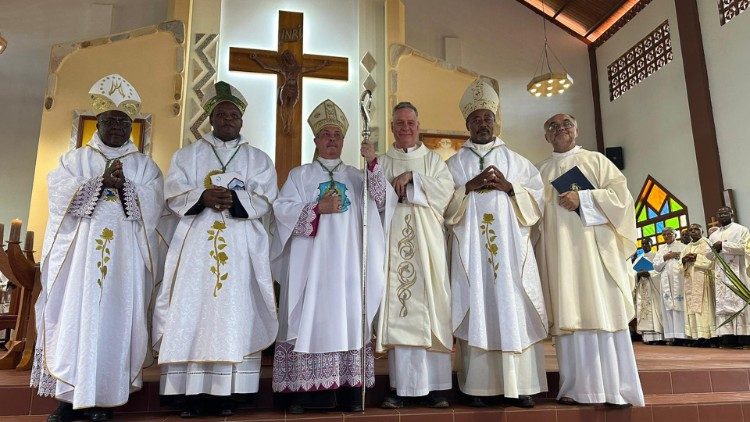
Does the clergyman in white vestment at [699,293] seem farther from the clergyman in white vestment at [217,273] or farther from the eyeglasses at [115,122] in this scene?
the eyeglasses at [115,122]

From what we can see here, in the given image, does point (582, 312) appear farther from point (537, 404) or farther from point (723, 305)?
point (723, 305)

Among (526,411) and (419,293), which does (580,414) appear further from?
(419,293)

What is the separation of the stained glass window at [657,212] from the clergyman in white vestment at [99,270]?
961 centimetres

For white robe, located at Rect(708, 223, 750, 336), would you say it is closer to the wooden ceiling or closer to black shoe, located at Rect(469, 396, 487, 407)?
the wooden ceiling

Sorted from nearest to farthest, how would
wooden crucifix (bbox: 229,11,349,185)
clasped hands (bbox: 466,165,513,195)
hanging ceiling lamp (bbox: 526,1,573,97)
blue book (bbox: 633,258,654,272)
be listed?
clasped hands (bbox: 466,165,513,195) → wooden crucifix (bbox: 229,11,349,185) → blue book (bbox: 633,258,654,272) → hanging ceiling lamp (bbox: 526,1,573,97)

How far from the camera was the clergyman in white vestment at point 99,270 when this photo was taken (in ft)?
10.4

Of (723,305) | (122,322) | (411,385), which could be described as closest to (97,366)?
(122,322)

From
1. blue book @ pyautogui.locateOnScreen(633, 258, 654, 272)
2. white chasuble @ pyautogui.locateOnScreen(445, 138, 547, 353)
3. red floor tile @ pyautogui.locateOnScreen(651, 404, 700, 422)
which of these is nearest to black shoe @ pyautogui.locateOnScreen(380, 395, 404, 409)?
white chasuble @ pyautogui.locateOnScreen(445, 138, 547, 353)

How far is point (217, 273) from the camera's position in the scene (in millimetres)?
3428

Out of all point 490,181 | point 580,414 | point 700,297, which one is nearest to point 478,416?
point 580,414

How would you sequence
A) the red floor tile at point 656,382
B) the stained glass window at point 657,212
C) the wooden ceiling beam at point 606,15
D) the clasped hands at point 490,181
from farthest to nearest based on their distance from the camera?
the wooden ceiling beam at point 606,15
the stained glass window at point 657,212
the red floor tile at point 656,382
the clasped hands at point 490,181

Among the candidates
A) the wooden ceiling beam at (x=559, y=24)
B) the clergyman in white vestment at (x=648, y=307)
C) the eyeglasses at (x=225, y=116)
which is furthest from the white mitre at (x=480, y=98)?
the wooden ceiling beam at (x=559, y=24)

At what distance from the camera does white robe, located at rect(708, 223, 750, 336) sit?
26.3 ft

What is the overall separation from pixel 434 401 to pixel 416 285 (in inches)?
28.0
